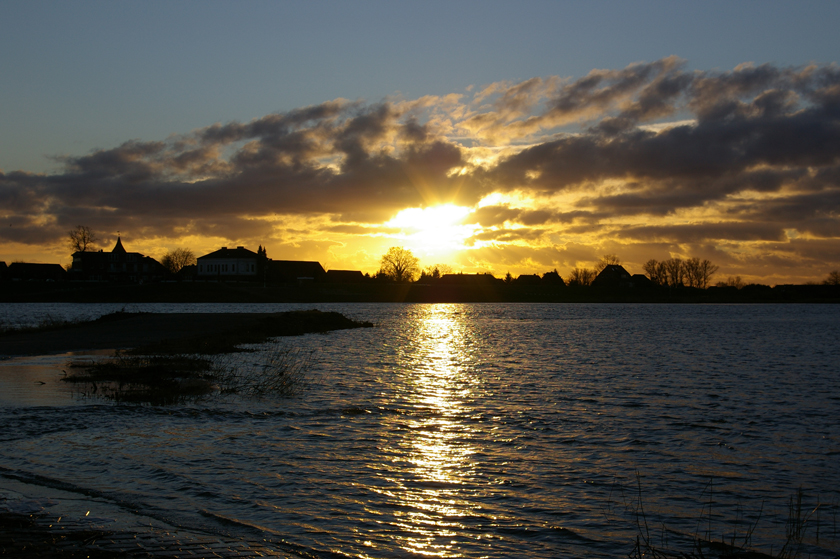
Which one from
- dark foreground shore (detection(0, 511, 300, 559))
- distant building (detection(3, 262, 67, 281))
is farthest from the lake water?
distant building (detection(3, 262, 67, 281))

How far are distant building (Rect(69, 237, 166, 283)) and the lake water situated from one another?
571ft

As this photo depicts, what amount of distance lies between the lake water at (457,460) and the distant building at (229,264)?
162 m

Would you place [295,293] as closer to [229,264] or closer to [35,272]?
[229,264]

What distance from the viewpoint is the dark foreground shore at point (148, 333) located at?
37344 millimetres

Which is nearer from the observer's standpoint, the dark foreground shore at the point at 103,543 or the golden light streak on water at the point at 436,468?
the dark foreground shore at the point at 103,543

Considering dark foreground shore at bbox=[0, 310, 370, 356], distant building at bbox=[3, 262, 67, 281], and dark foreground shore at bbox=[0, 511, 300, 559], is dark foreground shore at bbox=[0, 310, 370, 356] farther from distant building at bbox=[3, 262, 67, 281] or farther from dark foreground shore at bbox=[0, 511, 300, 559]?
distant building at bbox=[3, 262, 67, 281]

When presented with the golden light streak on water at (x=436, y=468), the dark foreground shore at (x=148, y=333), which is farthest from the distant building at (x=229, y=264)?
the golden light streak on water at (x=436, y=468)

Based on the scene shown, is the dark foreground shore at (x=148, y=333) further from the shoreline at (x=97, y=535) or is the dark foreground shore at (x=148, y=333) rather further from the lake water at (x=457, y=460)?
the shoreline at (x=97, y=535)

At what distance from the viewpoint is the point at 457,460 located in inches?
588

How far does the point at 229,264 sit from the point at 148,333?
148 meters

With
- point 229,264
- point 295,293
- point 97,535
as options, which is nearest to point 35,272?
point 229,264

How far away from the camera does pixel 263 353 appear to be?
38000mm

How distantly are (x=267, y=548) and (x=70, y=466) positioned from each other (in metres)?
6.25

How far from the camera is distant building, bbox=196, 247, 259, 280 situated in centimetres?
18612
